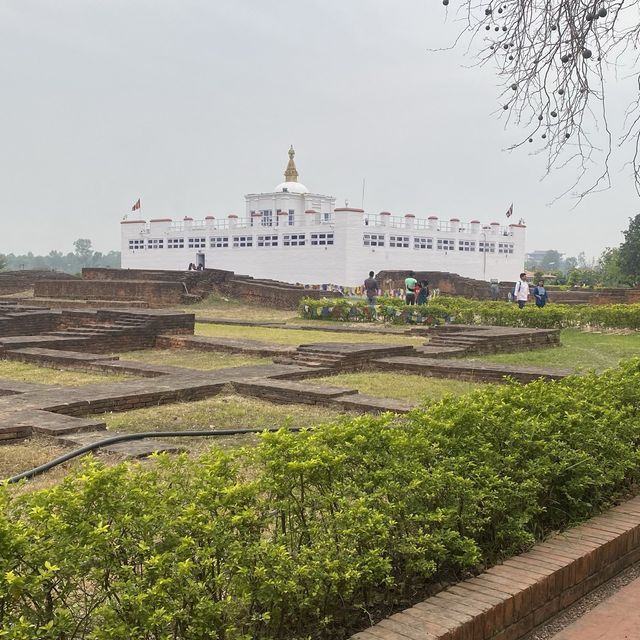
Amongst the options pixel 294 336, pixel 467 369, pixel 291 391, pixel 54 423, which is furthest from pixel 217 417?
pixel 294 336

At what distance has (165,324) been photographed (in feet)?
39.7

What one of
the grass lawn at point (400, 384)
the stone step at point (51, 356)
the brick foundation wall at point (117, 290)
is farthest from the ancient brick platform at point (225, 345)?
the brick foundation wall at point (117, 290)

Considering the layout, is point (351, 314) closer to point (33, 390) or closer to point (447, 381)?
point (447, 381)

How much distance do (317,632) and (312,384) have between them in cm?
494

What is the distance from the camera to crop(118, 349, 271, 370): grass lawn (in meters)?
9.44

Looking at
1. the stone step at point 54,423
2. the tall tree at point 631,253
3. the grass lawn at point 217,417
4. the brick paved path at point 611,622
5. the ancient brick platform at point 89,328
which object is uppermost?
the tall tree at point 631,253

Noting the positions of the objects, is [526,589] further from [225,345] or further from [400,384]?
[225,345]

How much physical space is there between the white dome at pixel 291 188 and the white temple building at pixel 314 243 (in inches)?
2.3

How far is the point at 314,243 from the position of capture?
38750 millimetres

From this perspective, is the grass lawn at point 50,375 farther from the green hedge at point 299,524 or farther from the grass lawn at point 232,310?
the grass lawn at point 232,310

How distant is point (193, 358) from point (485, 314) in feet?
22.9

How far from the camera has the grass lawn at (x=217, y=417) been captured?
210 inches

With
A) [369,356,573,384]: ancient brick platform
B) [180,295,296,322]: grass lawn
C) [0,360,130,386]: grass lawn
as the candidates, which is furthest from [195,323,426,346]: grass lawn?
[0,360,130,386]: grass lawn

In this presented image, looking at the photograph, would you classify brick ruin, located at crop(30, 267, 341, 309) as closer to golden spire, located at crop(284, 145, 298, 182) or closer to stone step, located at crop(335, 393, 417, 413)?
stone step, located at crop(335, 393, 417, 413)
